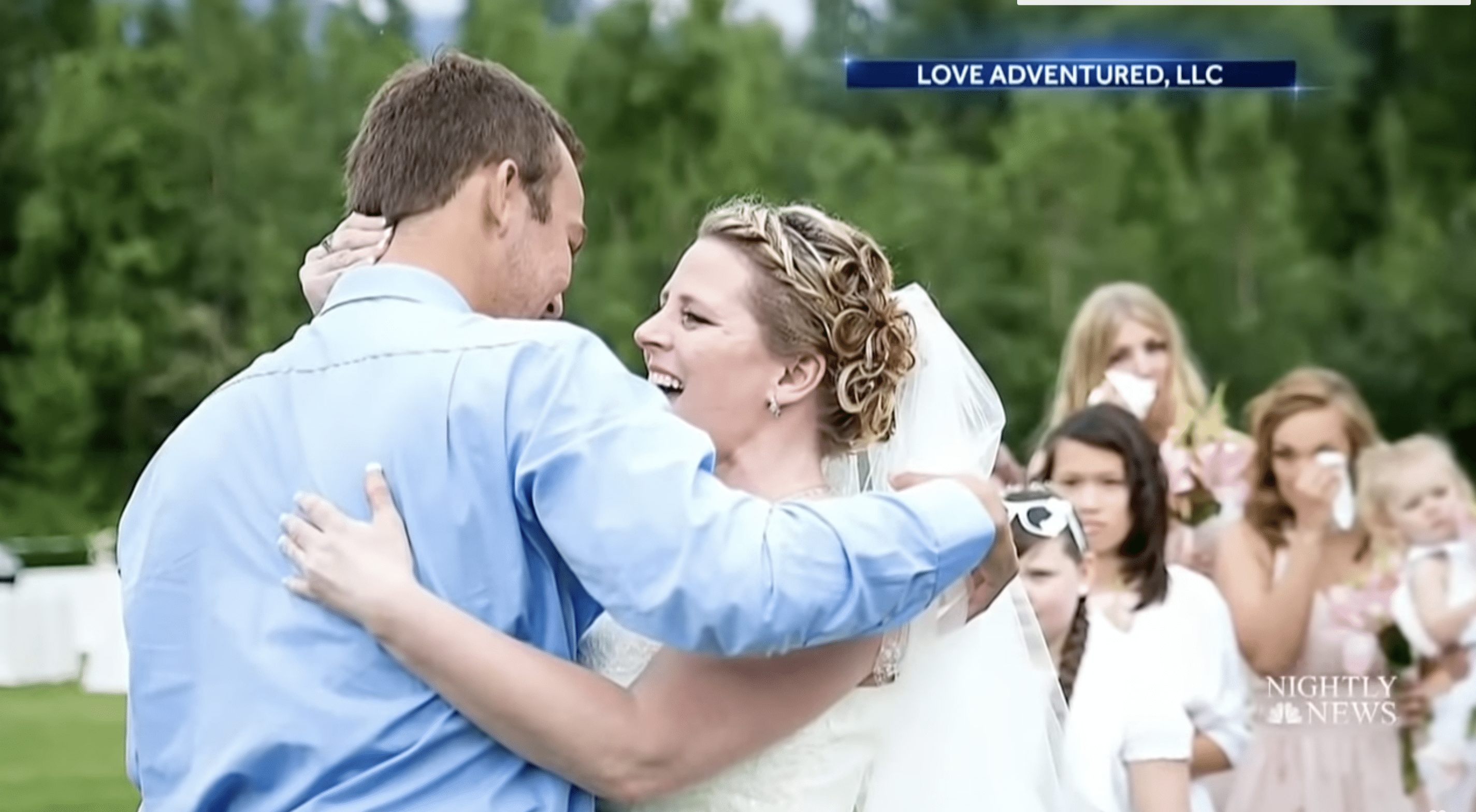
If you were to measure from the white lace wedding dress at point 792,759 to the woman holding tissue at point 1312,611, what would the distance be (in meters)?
2.35

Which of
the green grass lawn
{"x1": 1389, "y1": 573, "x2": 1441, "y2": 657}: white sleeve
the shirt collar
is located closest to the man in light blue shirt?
the shirt collar

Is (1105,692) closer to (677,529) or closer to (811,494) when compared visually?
(811,494)

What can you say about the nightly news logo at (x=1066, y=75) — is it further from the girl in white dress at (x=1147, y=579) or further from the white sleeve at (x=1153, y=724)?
the white sleeve at (x=1153, y=724)

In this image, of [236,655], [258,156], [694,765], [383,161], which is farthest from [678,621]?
[258,156]

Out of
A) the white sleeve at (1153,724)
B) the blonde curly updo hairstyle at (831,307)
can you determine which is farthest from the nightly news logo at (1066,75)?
the blonde curly updo hairstyle at (831,307)

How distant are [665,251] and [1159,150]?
1029 millimetres

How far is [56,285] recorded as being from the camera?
4461mm

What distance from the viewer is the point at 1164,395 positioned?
4.07 metres

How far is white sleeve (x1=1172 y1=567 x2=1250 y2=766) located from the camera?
159 inches

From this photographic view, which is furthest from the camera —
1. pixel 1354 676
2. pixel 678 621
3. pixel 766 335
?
pixel 1354 676

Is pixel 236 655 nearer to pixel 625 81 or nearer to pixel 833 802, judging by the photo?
pixel 833 802

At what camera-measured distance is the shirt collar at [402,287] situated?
1561mm

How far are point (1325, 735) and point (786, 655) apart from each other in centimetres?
274

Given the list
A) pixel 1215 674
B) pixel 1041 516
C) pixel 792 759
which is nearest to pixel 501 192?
pixel 792 759
